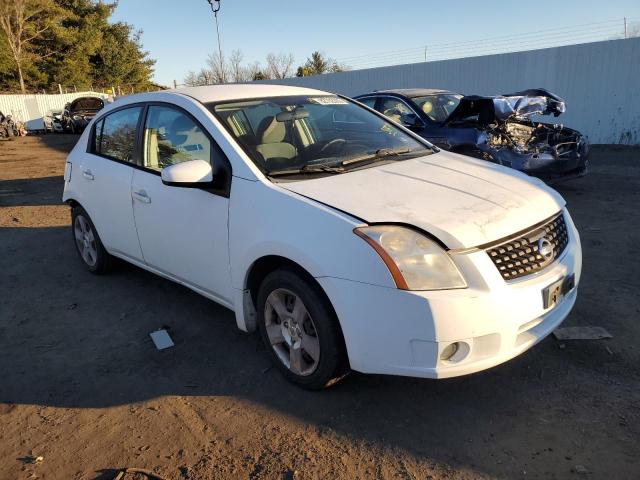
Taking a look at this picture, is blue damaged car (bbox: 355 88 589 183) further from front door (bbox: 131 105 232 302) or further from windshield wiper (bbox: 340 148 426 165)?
front door (bbox: 131 105 232 302)

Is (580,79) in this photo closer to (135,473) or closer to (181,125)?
(181,125)

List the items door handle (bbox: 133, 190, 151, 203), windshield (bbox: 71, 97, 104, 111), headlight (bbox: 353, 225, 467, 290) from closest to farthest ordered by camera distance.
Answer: headlight (bbox: 353, 225, 467, 290) < door handle (bbox: 133, 190, 151, 203) < windshield (bbox: 71, 97, 104, 111)

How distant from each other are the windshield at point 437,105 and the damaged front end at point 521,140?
46cm

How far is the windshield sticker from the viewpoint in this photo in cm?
401

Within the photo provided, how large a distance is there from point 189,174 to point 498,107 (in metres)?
5.23

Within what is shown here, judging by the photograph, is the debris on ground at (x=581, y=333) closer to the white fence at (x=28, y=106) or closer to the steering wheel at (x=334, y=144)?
the steering wheel at (x=334, y=144)

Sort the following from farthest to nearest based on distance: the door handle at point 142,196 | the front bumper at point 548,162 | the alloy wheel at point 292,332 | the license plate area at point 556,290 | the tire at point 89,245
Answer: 1. the front bumper at point 548,162
2. the tire at point 89,245
3. the door handle at point 142,196
4. the alloy wheel at point 292,332
5. the license plate area at point 556,290

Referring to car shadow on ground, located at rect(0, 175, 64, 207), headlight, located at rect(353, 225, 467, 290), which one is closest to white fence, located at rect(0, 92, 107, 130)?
car shadow on ground, located at rect(0, 175, 64, 207)

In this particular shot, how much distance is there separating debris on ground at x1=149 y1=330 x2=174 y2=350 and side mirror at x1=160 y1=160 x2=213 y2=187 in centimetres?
121

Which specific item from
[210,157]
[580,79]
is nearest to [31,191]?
[210,157]

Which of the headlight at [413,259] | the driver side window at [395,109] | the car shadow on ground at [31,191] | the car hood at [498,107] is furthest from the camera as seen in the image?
the car shadow on ground at [31,191]

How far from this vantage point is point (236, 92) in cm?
381

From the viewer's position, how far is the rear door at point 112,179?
411 cm

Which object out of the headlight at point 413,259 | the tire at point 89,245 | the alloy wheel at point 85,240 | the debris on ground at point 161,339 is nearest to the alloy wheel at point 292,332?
the headlight at point 413,259
